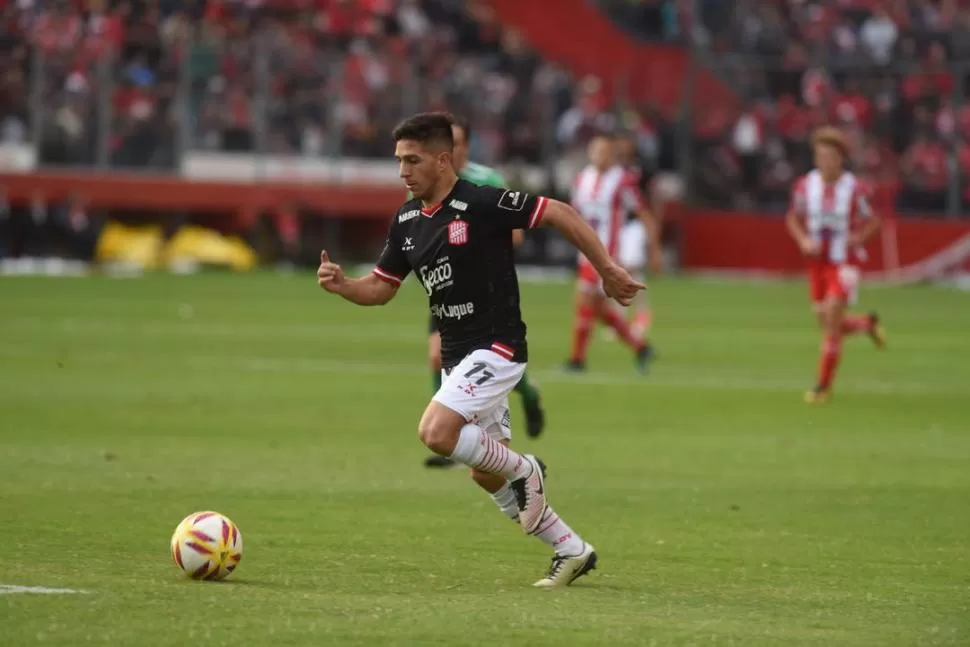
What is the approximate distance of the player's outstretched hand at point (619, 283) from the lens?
328 inches

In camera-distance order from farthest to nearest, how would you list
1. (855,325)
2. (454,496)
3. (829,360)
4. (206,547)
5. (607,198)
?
(607,198) → (855,325) → (829,360) → (454,496) → (206,547)

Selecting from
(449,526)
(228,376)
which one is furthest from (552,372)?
(449,526)

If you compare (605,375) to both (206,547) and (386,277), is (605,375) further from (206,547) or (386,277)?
(206,547)

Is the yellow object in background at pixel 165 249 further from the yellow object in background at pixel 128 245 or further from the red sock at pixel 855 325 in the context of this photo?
the red sock at pixel 855 325

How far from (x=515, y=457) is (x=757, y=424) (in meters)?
7.91

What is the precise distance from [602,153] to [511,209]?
510 inches

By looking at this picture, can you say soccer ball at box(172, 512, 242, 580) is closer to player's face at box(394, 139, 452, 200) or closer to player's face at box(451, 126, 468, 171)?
player's face at box(394, 139, 452, 200)

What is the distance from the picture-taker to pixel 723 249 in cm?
4194

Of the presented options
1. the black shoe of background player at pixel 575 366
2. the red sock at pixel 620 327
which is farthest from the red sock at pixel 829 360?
the black shoe of background player at pixel 575 366

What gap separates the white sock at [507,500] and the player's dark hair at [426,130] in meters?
1.58

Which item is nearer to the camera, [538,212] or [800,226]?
[538,212]

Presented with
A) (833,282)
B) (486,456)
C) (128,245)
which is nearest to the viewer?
(486,456)

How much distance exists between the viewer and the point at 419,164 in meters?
8.57

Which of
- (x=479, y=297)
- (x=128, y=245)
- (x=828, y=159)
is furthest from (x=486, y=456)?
(x=128, y=245)
